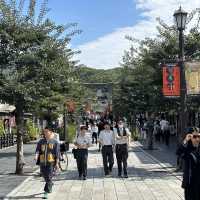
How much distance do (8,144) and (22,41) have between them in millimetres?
17603

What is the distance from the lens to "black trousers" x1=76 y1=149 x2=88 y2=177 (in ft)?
57.1

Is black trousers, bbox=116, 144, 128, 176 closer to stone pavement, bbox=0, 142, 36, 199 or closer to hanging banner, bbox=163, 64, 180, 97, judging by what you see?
hanging banner, bbox=163, 64, 180, 97

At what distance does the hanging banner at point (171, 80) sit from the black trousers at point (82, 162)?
→ 3.52 m

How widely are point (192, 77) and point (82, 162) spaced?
462 centimetres

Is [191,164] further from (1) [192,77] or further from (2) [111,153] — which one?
(1) [192,77]

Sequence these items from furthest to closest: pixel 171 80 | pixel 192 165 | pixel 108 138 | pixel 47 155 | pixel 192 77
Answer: pixel 171 80
pixel 192 77
pixel 108 138
pixel 47 155
pixel 192 165

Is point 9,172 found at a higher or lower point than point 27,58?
lower

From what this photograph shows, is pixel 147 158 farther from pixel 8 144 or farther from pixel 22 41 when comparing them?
pixel 8 144

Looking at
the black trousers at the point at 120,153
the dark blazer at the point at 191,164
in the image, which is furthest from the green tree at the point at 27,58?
the dark blazer at the point at 191,164

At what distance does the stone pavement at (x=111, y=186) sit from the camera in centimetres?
1358

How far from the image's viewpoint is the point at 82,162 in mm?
17531

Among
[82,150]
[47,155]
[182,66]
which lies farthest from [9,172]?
[182,66]

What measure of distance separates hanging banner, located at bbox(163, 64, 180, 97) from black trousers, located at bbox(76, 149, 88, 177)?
352 centimetres

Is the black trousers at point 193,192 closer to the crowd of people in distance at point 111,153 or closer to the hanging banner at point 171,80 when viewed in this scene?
the crowd of people in distance at point 111,153
